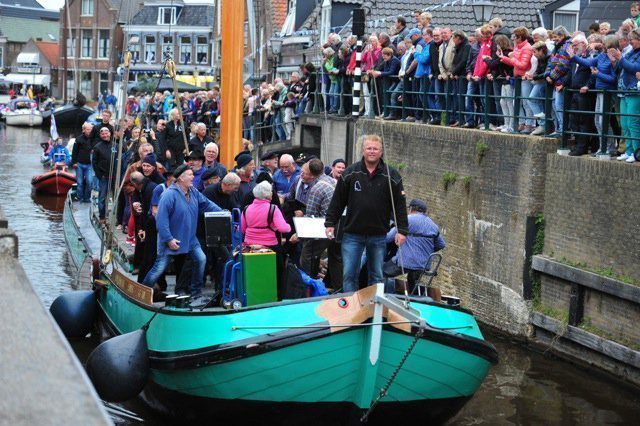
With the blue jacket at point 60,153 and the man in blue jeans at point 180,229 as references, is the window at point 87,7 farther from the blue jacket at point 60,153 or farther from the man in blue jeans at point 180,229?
the man in blue jeans at point 180,229

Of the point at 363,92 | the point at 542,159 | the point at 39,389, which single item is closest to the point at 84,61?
the point at 363,92

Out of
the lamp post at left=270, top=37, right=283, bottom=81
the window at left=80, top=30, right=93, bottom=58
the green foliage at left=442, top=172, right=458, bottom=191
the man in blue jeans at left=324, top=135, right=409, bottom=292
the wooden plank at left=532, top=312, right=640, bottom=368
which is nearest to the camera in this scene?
the man in blue jeans at left=324, top=135, right=409, bottom=292

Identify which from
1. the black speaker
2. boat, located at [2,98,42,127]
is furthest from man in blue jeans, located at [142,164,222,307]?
boat, located at [2,98,42,127]

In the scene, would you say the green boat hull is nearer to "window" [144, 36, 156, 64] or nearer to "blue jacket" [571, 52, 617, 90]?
"blue jacket" [571, 52, 617, 90]

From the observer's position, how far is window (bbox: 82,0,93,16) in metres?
92.9

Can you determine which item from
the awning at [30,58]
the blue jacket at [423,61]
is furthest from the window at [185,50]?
the blue jacket at [423,61]

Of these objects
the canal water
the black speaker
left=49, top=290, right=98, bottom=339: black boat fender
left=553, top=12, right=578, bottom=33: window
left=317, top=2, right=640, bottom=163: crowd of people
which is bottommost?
the canal water

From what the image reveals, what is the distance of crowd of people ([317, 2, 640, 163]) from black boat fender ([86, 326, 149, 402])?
10.3 feet

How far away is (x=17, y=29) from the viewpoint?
11406cm

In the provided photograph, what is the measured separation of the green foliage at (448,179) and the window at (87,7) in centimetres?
8035

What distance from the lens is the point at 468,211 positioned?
1583cm

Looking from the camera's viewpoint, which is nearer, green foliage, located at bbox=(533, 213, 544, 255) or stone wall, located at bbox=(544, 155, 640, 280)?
stone wall, located at bbox=(544, 155, 640, 280)

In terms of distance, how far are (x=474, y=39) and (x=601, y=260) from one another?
5.67 metres

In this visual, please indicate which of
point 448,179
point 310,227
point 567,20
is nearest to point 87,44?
point 567,20
